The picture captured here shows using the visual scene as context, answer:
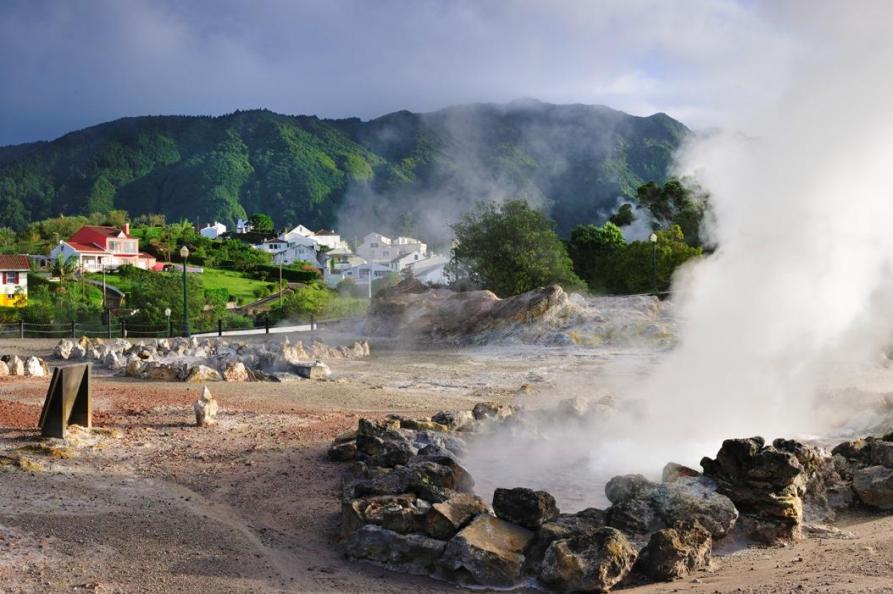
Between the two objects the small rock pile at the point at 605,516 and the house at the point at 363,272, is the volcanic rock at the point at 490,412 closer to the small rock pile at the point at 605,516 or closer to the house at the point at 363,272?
the small rock pile at the point at 605,516

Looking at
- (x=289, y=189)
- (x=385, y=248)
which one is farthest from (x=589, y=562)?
(x=289, y=189)

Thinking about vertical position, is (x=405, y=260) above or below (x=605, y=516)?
above

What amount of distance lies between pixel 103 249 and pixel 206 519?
252 ft

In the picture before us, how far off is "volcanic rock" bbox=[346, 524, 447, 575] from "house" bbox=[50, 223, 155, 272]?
73743mm

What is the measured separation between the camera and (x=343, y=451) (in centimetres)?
1055

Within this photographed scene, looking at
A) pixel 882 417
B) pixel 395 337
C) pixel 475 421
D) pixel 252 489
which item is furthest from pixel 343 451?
pixel 395 337

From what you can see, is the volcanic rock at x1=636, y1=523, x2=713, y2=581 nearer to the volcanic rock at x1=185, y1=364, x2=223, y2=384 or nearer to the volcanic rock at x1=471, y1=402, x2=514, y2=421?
the volcanic rock at x1=471, y1=402, x2=514, y2=421

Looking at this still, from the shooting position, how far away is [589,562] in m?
6.70

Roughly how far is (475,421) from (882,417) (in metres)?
5.88

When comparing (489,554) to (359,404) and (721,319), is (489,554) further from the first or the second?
(359,404)

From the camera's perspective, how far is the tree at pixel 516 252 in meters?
41.1

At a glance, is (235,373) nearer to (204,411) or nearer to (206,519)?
(204,411)

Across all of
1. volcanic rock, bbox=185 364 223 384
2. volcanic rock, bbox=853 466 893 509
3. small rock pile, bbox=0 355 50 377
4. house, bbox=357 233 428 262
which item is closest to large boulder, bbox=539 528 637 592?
volcanic rock, bbox=853 466 893 509

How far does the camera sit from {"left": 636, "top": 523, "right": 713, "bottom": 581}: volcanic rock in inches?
269
